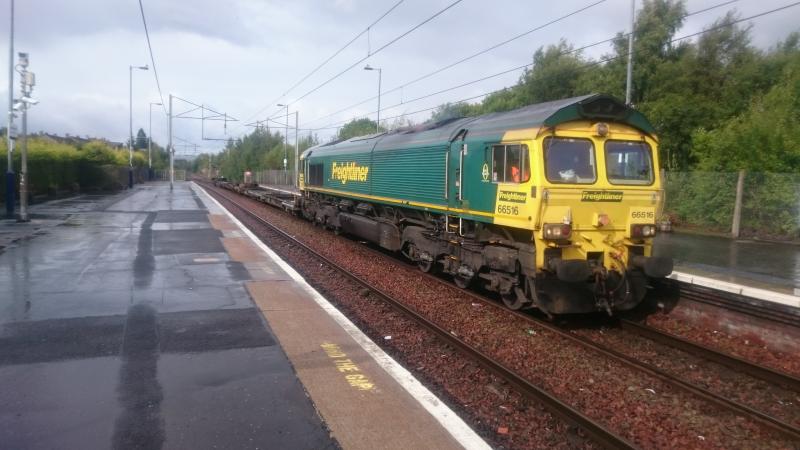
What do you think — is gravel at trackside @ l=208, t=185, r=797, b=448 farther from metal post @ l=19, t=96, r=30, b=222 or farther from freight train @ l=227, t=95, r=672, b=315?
metal post @ l=19, t=96, r=30, b=222

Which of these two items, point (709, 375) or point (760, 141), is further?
point (760, 141)

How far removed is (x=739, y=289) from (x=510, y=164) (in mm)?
3785

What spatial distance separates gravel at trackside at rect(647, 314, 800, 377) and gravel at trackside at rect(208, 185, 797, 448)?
1906mm

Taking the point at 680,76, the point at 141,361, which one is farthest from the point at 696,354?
the point at 680,76

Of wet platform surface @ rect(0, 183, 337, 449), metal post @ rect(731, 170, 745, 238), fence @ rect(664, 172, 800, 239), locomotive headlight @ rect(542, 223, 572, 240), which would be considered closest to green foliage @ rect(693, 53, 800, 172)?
fence @ rect(664, 172, 800, 239)

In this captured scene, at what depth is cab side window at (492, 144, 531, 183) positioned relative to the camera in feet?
26.4

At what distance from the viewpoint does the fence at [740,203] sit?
50.6ft

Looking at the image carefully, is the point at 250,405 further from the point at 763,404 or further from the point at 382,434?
the point at 763,404

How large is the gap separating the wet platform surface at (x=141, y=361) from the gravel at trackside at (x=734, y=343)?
18.6 ft

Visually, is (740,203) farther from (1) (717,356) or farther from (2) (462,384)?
(2) (462,384)

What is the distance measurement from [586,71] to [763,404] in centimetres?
2909

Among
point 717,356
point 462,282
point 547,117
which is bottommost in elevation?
point 717,356

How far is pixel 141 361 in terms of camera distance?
599cm

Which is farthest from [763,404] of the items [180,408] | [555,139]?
[180,408]
